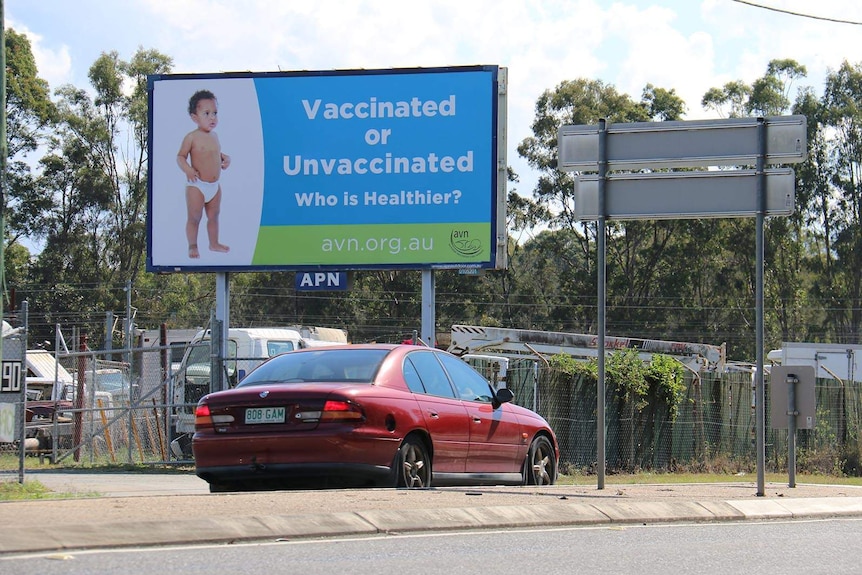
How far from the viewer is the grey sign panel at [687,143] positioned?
11.4 meters

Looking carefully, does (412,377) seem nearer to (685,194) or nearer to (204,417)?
(204,417)

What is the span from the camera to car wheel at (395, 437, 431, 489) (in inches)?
404

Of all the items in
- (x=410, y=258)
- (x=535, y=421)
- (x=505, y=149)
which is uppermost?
(x=505, y=149)

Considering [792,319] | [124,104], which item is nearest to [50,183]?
[124,104]

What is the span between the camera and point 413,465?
34.4 feet

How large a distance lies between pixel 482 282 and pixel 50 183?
18.1 m

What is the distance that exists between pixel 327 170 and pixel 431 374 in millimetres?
8959

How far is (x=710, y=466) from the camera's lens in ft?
70.1

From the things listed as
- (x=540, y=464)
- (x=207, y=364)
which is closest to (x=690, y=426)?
(x=207, y=364)

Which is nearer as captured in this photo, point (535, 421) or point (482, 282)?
point (535, 421)

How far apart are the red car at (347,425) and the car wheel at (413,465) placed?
11 millimetres

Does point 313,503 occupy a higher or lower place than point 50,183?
lower

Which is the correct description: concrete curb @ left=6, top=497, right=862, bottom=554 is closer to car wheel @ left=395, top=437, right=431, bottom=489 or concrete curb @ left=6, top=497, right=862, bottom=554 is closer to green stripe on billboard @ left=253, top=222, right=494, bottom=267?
car wheel @ left=395, top=437, right=431, bottom=489

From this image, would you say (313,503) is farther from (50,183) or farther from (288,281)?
(288,281)
